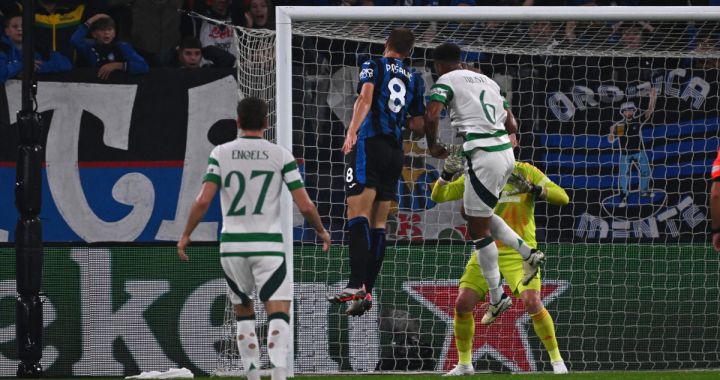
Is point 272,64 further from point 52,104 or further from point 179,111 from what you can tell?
point 52,104

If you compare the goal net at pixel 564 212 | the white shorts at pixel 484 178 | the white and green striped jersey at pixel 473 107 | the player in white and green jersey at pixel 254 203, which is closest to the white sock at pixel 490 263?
the white shorts at pixel 484 178

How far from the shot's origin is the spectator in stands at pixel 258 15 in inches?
522

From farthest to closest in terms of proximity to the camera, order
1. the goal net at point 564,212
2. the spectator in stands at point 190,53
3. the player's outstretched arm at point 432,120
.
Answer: the spectator in stands at point 190,53 → the goal net at point 564,212 → the player's outstretched arm at point 432,120

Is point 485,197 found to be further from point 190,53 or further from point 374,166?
point 190,53

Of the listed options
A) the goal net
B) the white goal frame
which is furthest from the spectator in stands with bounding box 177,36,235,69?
the white goal frame

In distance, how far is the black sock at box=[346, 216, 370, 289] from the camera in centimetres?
984

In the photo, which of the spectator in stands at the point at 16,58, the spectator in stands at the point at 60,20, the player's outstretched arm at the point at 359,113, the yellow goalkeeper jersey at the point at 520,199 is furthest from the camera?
the spectator in stands at the point at 60,20

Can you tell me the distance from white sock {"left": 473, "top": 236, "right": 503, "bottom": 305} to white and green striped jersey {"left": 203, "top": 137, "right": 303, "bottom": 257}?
236 centimetres

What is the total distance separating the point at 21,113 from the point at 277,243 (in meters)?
3.62

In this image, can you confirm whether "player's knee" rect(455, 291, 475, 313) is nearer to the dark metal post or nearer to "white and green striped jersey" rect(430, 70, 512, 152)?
"white and green striped jersey" rect(430, 70, 512, 152)

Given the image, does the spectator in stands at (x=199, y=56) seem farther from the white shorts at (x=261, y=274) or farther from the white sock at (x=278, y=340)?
the white sock at (x=278, y=340)

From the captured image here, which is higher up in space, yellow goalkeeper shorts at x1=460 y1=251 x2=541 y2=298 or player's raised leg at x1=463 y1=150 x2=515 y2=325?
player's raised leg at x1=463 y1=150 x2=515 y2=325

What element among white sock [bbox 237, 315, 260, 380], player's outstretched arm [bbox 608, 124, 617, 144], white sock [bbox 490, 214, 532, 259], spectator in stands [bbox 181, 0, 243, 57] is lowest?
white sock [bbox 237, 315, 260, 380]

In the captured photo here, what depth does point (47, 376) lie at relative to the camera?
12062 millimetres
